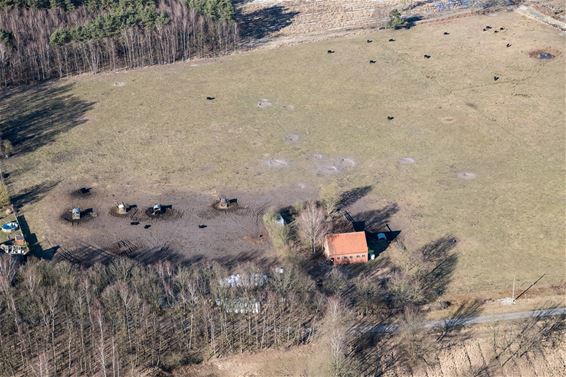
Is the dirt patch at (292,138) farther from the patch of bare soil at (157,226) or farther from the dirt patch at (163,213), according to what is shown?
the dirt patch at (163,213)

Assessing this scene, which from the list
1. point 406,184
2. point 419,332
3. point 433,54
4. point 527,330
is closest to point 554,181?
point 406,184

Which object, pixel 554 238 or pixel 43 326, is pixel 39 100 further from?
pixel 554 238

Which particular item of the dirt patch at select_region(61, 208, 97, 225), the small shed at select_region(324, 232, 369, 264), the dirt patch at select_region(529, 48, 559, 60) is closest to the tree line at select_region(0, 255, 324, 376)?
the small shed at select_region(324, 232, 369, 264)

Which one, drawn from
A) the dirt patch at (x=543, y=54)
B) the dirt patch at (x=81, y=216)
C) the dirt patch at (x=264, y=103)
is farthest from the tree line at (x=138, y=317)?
the dirt patch at (x=543, y=54)

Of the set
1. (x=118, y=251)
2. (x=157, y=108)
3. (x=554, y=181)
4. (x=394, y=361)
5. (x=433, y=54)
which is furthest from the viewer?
(x=433, y=54)

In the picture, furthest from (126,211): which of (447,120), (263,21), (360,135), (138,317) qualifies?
(263,21)

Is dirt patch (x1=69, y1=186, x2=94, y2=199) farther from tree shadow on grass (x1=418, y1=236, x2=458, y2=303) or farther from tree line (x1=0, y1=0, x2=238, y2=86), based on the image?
tree shadow on grass (x1=418, y1=236, x2=458, y2=303)
